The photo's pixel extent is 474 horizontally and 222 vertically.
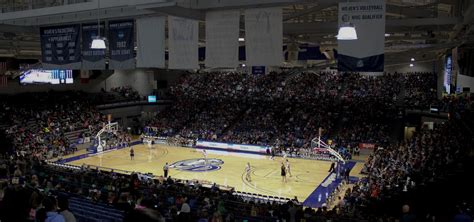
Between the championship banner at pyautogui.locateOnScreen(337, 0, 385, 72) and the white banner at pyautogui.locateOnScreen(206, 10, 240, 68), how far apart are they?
10.2 feet

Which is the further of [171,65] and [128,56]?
[128,56]

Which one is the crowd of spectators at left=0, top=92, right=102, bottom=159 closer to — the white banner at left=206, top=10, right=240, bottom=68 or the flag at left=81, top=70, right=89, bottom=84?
the flag at left=81, top=70, right=89, bottom=84

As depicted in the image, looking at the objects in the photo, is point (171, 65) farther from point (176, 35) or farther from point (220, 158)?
point (220, 158)

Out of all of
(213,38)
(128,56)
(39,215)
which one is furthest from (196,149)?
(39,215)

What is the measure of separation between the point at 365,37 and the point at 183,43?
5.56 m

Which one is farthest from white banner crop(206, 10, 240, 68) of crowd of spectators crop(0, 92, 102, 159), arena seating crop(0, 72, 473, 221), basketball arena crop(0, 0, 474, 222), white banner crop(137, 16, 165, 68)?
crowd of spectators crop(0, 92, 102, 159)

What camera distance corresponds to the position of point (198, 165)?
29.1 m

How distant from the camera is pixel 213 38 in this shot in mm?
12820

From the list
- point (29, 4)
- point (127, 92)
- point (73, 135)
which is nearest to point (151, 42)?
point (29, 4)

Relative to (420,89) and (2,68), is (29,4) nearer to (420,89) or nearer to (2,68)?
(2,68)

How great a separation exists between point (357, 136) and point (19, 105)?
27749mm

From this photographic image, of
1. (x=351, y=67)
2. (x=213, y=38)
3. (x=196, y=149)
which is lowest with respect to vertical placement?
(x=196, y=149)

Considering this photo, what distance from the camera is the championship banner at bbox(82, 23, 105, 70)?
15758mm

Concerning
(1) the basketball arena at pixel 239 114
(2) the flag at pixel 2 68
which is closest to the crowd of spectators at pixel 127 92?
(1) the basketball arena at pixel 239 114
